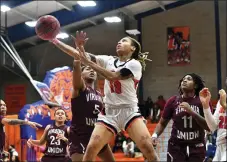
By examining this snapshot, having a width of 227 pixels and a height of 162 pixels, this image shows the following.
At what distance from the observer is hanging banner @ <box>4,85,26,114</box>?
26192 millimetres

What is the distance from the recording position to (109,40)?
25422mm

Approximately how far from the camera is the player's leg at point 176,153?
6414mm

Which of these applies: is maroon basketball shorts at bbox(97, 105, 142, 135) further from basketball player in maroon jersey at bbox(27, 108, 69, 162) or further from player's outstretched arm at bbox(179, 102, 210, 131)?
basketball player in maroon jersey at bbox(27, 108, 69, 162)

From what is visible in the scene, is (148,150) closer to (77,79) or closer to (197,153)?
(197,153)

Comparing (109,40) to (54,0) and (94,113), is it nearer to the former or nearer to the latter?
(54,0)

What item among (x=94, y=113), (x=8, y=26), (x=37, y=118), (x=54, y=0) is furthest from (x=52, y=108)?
(x=94, y=113)

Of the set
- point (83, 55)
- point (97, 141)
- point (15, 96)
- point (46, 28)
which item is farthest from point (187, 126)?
point (15, 96)

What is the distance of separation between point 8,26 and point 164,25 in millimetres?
8041

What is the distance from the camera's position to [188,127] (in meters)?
6.45

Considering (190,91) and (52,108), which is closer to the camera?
(190,91)

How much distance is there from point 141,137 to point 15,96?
21.4 m

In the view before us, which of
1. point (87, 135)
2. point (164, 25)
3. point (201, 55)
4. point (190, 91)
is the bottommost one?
point (87, 135)

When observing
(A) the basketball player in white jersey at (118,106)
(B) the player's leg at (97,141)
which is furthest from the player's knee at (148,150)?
(B) the player's leg at (97,141)

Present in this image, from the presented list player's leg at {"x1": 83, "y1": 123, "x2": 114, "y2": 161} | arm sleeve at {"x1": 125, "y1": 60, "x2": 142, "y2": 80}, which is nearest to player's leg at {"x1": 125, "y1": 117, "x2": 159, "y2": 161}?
player's leg at {"x1": 83, "y1": 123, "x2": 114, "y2": 161}
